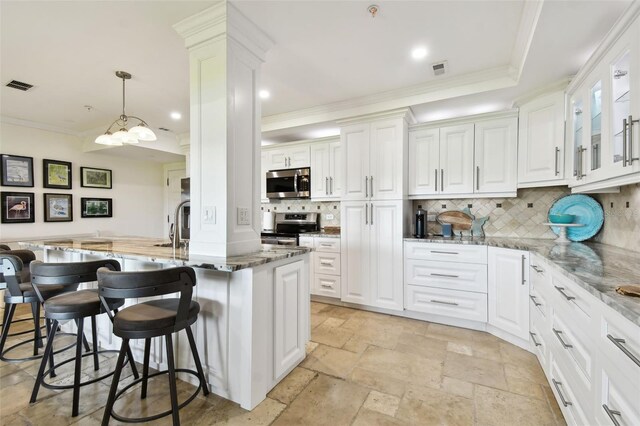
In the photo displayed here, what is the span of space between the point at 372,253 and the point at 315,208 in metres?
1.42

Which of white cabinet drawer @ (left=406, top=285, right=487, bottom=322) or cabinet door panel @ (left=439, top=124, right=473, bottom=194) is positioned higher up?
cabinet door panel @ (left=439, top=124, right=473, bottom=194)

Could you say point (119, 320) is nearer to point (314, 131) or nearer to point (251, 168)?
point (251, 168)

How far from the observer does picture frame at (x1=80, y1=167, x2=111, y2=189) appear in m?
4.70

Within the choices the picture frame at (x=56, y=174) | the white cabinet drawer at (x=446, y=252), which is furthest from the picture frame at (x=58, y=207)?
the white cabinet drawer at (x=446, y=252)

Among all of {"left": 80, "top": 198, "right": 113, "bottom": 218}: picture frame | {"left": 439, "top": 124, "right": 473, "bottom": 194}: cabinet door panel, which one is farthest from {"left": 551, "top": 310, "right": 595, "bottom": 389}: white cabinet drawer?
{"left": 80, "top": 198, "right": 113, "bottom": 218}: picture frame

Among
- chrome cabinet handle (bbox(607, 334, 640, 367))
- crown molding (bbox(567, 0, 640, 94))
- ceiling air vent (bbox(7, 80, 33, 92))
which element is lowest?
chrome cabinet handle (bbox(607, 334, 640, 367))

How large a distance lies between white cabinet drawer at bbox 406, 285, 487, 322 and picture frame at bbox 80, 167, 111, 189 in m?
5.31

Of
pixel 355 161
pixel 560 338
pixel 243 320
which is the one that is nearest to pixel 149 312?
pixel 243 320

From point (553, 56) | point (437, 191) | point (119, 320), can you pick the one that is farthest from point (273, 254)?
point (553, 56)

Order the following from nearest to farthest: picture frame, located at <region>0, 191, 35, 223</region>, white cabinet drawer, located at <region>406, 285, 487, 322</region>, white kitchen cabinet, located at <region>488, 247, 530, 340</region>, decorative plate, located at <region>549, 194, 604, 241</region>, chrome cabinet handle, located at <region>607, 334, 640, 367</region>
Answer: chrome cabinet handle, located at <region>607, 334, 640, 367</region>
white kitchen cabinet, located at <region>488, 247, 530, 340</region>
decorative plate, located at <region>549, 194, 604, 241</region>
white cabinet drawer, located at <region>406, 285, 487, 322</region>
picture frame, located at <region>0, 191, 35, 223</region>

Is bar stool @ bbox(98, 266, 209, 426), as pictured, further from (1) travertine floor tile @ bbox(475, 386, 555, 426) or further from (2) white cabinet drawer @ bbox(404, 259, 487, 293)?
(2) white cabinet drawer @ bbox(404, 259, 487, 293)

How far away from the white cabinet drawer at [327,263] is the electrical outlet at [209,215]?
1.98 metres

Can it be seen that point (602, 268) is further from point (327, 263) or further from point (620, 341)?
point (327, 263)

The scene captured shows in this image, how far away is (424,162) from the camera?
11.0 ft
